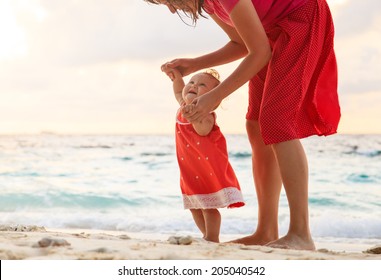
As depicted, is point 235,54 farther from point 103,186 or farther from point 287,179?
point 103,186

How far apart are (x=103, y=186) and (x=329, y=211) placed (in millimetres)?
3748

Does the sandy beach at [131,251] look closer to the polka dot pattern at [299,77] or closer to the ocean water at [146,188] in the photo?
the polka dot pattern at [299,77]

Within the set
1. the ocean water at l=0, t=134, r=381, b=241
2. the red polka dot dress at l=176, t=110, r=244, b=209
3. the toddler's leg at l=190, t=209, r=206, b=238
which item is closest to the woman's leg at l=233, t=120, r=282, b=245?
the red polka dot dress at l=176, t=110, r=244, b=209

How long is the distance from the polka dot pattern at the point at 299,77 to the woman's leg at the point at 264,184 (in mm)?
270

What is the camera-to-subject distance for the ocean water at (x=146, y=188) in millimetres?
5906

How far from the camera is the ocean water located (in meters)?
5.91

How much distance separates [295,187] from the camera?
2469 mm

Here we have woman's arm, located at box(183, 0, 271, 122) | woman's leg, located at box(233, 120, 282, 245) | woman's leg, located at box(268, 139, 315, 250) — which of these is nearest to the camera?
woman's arm, located at box(183, 0, 271, 122)

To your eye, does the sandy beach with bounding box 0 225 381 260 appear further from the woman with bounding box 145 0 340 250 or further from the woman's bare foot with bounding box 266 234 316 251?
the woman with bounding box 145 0 340 250

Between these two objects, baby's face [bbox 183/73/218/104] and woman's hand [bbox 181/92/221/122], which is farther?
baby's face [bbox 183/73/218/104]

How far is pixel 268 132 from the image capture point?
2490mm

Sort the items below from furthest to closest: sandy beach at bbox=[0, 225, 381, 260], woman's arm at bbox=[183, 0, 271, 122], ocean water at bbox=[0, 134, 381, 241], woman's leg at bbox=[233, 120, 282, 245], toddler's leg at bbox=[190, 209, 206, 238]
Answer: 1. ocean water at bbox=[0, 134, 381, 241]
2. toddler's leg at bbox=[190, 209, 206, 238]
3. woman's leg at bbox=[233, 120, 282, 245]
4. woman's arm at bbox=[183, 0, 271, 122]
5. sandy beach at bbox=[0, 225, 381, 260]

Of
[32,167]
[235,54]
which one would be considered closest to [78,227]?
[235,54]

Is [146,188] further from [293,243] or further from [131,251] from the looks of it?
[131,251]
